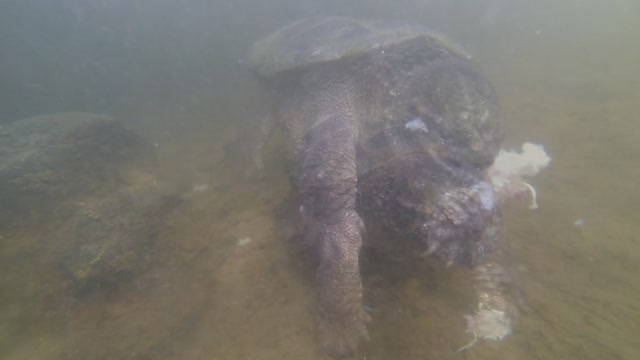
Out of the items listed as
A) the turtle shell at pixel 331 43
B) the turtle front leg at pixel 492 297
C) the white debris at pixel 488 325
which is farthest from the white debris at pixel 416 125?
the white debris at pixel 488 325

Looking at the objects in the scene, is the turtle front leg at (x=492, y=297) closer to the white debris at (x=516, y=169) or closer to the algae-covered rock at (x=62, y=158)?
the white debris at (x=516, y=169)

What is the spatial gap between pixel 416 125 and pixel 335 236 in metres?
1.40

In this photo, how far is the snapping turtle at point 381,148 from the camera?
2.53 meters

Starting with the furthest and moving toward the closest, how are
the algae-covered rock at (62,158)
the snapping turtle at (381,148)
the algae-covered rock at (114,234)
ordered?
the algae-covered rock at (62,158), the algae-covered rock at (114,234), the snapping turtle at (381,148)

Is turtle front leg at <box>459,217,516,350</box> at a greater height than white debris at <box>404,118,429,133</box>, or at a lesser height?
lesser

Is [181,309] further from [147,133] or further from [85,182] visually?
[147,133]

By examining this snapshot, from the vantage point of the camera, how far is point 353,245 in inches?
110

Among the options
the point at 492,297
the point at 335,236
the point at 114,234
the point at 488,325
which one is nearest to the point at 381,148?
the point at 335,236

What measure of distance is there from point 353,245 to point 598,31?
9957 millimetres

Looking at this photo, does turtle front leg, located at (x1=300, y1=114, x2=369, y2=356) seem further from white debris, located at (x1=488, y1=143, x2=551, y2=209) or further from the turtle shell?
white debris, located at (x1=488, y1=143, x2=551, y2=209)

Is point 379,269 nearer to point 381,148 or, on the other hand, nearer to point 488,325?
point 488,325

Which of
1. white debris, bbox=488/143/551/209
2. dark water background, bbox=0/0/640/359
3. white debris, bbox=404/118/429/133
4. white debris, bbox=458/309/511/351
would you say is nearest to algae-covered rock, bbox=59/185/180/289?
dark water background, bbox=0/0/640/359

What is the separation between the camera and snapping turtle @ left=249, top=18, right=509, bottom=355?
8.29 ft

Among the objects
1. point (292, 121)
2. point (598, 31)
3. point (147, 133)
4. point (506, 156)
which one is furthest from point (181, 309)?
point (598, 31)
